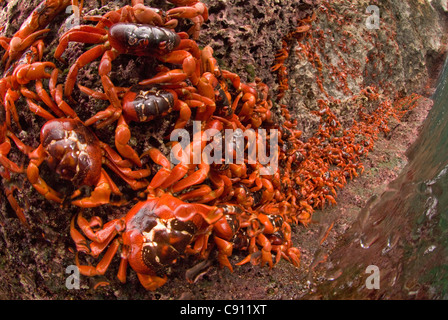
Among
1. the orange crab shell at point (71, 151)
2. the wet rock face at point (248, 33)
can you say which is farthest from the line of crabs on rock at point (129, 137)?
the wet rock face at point (248, 33)

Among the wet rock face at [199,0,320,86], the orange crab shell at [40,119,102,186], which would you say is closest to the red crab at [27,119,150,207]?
the orange crab shell at [40,119,102,186]

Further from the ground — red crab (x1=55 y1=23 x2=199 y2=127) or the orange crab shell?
red crab (x1=55 y1=23 x2=199 y2=127)

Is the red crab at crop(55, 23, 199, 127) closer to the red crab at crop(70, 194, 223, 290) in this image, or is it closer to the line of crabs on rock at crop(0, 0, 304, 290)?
the line of crabs on rock at crop(0, 0, 304, 290)

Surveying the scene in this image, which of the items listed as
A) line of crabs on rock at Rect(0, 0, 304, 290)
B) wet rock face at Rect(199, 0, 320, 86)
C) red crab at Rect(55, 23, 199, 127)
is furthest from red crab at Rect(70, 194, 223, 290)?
wet rock face at Rect(199, 0, 320, 86)

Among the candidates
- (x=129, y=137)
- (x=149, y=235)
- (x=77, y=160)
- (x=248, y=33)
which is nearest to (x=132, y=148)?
(x=129, y=137)

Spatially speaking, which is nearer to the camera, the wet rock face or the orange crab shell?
the orange crab shell

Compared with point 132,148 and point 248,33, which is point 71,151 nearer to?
point 132,148

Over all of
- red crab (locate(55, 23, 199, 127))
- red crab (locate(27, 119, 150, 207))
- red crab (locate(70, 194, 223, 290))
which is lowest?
red crab (locate(70, 194, 223, 290))
